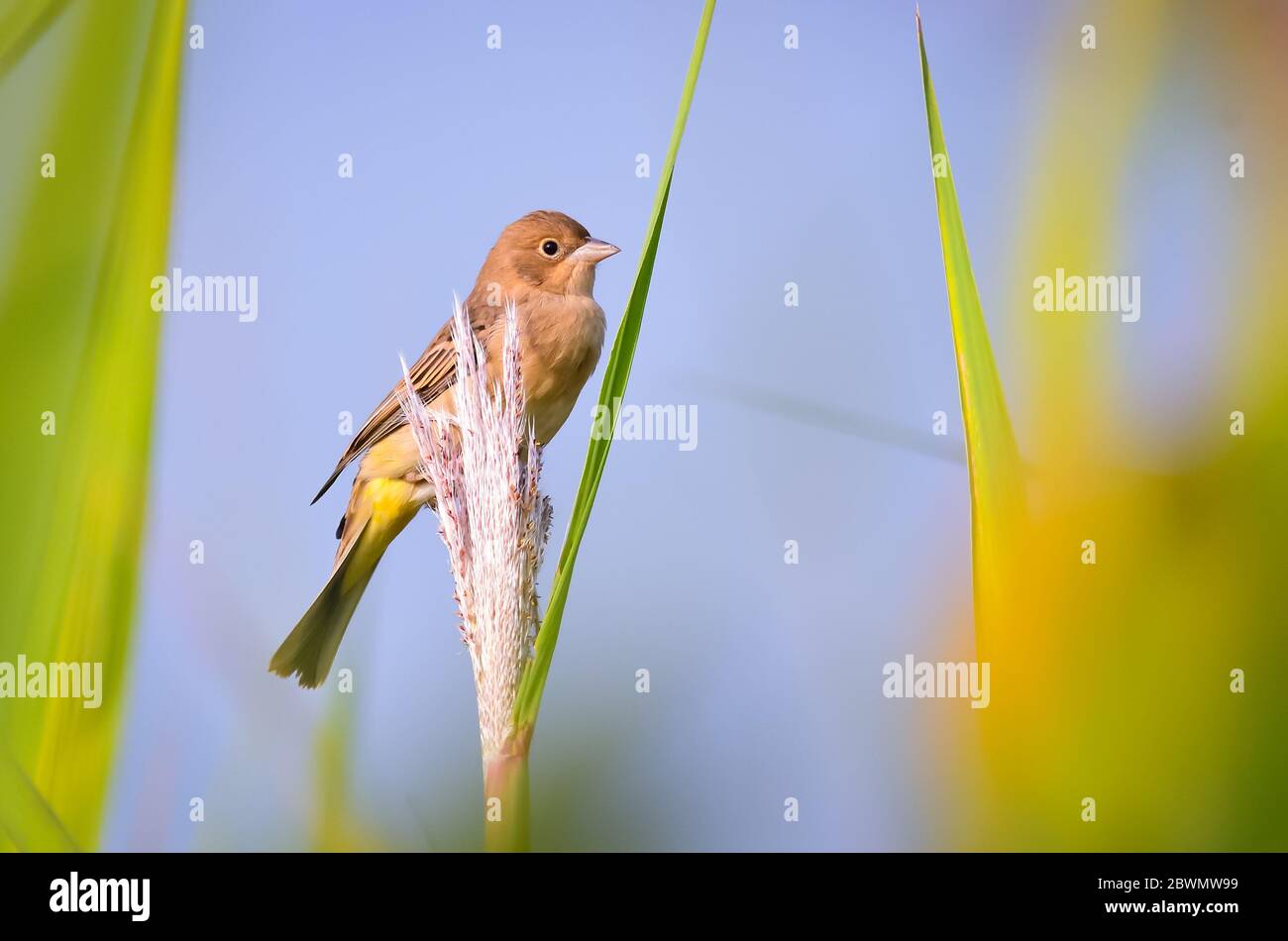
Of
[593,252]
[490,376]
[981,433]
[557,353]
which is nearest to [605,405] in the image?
[981,433]

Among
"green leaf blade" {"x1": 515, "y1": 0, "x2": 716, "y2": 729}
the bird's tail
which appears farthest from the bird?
"green leaf blade" {"x1": 515, "y1": 0, "x2": 716, "y2": 729}

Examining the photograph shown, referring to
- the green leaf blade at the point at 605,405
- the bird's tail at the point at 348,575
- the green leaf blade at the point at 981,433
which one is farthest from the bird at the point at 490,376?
the green leaf blade at the point at 981,433

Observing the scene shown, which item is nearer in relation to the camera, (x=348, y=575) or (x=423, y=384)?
(x=348, y=575)

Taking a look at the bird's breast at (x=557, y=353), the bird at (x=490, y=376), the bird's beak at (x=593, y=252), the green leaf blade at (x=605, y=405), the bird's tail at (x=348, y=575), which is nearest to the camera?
the green leaf blade at (x=605, y=405)

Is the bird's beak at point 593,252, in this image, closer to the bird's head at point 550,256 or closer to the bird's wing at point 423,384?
the bird's head at point 550,256

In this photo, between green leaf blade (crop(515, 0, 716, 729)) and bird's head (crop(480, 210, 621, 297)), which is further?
bird's head (crop(480, 210, 621, 297))

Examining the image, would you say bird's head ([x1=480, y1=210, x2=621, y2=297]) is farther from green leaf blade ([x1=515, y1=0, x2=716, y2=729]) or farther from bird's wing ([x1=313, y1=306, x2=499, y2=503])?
green leaf blade ([x1=515, y1=0, x2=716, y2=729])

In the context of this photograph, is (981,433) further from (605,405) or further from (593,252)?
(593,252)
